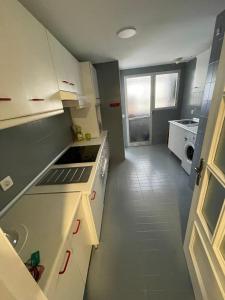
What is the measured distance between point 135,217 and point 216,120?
1.60 metres

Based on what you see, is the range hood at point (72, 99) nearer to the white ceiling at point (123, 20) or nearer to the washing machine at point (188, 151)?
the white ceiling at point (123, 20)

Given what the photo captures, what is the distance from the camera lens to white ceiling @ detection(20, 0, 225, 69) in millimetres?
1173

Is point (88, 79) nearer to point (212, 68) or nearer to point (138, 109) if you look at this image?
point (212, 68)

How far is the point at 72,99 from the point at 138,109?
3161mm

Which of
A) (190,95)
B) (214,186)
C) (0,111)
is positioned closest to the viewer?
(0,111)

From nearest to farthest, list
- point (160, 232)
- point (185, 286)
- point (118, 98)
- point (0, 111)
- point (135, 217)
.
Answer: point (0, 111) → point (185, 286) → point (160, 232) → point (135, 217) → point (118, 98)

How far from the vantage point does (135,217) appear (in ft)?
6.54

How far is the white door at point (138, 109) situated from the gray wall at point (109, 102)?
113 centimetres

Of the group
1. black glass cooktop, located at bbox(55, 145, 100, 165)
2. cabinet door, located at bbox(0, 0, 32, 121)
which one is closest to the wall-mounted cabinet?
black glass cooktop, located at bbox(55, 145, 100, 165)

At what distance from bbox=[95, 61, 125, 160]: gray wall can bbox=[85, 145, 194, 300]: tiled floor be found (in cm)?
90

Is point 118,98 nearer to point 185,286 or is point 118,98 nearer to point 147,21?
point 147,21

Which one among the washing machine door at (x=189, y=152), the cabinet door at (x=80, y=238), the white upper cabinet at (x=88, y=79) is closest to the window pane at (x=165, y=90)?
the washing machine door at (x=189, y=152)

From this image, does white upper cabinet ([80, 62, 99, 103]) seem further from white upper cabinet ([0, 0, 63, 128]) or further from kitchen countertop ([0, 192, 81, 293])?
kitchen countertop ([0, 192, 81, 293])

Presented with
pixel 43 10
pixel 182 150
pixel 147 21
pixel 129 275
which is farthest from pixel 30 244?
pixel 182 150
